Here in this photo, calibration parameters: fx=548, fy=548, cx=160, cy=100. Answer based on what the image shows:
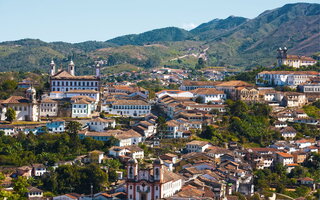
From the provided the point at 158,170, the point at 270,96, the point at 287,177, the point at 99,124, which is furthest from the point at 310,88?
the point at 158,170

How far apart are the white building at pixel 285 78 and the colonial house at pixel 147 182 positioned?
133 feet

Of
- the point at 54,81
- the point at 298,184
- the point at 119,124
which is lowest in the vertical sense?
the point at 298,184

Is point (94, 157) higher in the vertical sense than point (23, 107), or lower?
lower

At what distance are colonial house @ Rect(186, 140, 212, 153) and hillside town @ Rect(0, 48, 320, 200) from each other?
0.32ft

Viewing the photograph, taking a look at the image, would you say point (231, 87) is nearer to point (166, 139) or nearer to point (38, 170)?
point (166, 139)

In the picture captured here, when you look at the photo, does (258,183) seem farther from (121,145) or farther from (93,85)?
(93,85)

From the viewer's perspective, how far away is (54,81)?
64562 mm

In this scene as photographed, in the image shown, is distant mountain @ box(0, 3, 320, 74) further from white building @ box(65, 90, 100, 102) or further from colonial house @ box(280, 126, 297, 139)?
colonial house @ box(280, 126, 297, 139)

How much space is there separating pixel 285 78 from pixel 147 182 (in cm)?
4231

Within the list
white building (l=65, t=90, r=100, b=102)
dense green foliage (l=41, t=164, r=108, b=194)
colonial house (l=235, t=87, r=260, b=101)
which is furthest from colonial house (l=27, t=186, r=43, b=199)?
colonial house (l=235, t=87, r=260, b=101)

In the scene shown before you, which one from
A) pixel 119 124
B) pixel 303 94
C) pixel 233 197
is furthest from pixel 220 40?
pixel 233 197

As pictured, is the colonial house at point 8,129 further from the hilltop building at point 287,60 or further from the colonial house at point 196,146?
the hilltop building at point 287,60

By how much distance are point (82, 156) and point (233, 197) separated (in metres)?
15.1

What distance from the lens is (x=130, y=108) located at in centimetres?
6084
